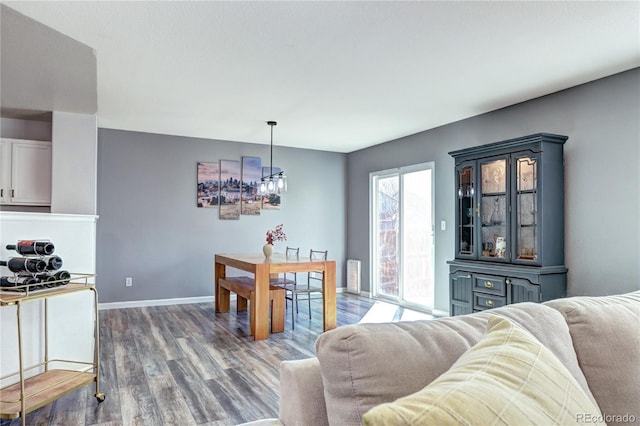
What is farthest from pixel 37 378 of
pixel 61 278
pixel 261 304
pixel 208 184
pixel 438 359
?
pixel 208 184

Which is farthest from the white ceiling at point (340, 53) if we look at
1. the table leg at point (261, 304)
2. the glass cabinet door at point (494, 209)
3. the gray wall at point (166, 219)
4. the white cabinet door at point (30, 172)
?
the table leg at point (261, 304)

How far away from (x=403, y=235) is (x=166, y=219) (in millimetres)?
3521

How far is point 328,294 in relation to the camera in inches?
189

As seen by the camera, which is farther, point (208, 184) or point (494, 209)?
point (208, 184)

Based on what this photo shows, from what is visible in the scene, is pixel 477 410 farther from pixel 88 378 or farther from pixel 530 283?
pixel 530 283

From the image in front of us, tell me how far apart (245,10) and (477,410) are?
2525 mm

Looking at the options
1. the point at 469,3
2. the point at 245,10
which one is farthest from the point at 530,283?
the point at 245,10

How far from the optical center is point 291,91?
4.14 m

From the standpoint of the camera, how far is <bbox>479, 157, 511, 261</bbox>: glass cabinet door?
13.8ft

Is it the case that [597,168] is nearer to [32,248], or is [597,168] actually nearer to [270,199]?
[32,248]

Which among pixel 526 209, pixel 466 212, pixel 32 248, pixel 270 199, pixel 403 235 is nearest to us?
pixel 32 248

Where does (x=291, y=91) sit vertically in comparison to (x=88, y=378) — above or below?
above

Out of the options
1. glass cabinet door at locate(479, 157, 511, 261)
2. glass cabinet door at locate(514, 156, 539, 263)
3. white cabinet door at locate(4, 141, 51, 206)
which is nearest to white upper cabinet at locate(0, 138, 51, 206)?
white cabinet door at locate(4, 141, 51, 206)

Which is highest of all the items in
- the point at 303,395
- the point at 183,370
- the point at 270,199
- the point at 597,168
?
the point at 597,168
